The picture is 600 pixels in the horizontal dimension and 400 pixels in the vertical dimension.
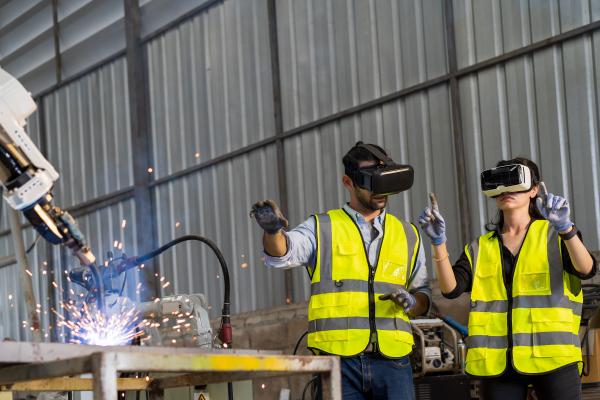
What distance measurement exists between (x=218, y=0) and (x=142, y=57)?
1332 millimetres

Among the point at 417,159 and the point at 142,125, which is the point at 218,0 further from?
the point at 417,159

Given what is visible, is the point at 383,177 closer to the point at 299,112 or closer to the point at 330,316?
the point at 330,316

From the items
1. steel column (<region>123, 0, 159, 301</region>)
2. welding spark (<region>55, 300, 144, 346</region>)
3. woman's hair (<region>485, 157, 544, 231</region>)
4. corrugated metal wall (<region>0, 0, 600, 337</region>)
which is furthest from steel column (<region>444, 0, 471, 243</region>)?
steel column (<region>123, 0, 159, 301</region>)

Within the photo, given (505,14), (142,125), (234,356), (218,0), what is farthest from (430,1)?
(234,356)

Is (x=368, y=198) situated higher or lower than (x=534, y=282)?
higher

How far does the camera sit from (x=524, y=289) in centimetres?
330

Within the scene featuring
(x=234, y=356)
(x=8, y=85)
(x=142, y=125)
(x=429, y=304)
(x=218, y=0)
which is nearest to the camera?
(x=234, y=356)

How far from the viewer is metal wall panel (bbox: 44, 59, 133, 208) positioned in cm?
1040

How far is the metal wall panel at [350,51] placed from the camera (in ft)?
23.8

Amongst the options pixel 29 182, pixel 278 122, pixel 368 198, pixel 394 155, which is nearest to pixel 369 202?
pixel 368 198

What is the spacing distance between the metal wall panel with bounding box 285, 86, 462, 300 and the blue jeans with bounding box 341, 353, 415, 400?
12.4 ft

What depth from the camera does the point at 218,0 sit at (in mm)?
9242

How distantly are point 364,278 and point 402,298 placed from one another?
7.1 inches

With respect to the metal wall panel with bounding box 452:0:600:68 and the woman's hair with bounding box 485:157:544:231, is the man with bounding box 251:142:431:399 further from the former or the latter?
the metal wall panel with bounding box 452:0:600:68
